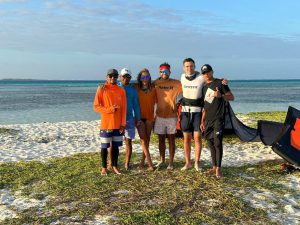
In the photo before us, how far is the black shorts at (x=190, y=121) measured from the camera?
670cm

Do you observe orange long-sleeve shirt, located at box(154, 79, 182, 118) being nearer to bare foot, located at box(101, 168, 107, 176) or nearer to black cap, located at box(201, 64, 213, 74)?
black cap, located at box(201, 64, 213, 74)

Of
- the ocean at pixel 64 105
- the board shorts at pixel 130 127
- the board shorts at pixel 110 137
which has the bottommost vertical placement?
the ocean at pixel 64 105

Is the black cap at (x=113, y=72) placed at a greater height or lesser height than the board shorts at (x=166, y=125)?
greater

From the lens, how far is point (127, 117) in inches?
264

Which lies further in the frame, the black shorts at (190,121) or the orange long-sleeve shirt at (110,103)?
the black shorts at (190,121)

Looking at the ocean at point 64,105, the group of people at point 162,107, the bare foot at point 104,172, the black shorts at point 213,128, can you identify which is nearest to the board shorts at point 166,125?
the group of people at point 162,107

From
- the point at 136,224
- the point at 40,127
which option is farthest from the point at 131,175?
the point at 40,127

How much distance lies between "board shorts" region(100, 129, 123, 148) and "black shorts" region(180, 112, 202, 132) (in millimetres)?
1193

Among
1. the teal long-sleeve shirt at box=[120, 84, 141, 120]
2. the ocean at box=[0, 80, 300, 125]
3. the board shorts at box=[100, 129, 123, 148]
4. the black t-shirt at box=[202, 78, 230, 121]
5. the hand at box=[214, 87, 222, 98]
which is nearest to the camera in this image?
the hand at box=[214, 87, 222, 98]

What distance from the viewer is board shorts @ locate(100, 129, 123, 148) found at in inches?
258

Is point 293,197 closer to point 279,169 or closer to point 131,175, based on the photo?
point 279,169

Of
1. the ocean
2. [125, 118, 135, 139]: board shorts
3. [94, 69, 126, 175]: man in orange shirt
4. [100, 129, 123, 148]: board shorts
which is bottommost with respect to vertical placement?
the ocean

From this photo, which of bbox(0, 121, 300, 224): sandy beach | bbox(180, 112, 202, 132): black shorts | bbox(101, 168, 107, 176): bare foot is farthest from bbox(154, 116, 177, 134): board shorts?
bbox(0, 121, 300, 224): sandy beach

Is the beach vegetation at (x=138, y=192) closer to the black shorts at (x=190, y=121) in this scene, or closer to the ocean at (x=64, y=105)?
the black shorts at (x=190, y=121)
